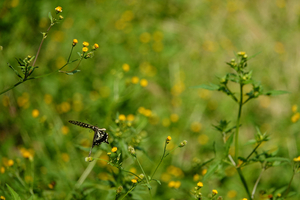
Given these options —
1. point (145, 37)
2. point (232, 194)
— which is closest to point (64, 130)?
point (232, 194)

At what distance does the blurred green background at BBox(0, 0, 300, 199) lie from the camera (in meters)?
3.25

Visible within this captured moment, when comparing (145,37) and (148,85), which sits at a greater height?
(145,37)

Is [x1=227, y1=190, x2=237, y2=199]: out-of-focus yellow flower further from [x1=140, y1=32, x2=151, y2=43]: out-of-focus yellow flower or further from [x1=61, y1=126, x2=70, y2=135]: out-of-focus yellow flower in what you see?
[x1=140, y1=32, x2=151, y2=43]: out-of-focus yellow flower

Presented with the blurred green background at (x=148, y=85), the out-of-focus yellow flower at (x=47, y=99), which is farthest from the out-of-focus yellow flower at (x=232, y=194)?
the out-of-focus yellow flower at (x=47, y=99)

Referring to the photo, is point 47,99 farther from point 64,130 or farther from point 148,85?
point 148,85

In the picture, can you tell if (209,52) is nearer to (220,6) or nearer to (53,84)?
(220,6)

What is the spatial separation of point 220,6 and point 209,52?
157cm

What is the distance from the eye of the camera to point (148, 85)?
501 cm

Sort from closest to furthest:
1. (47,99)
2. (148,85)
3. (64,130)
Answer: (64,130) < (47,99) < (148,85)

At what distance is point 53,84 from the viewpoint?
3.92m

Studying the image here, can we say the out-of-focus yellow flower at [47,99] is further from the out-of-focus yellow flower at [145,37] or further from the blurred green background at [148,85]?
the out-of-focus yellow flower at [145,37]

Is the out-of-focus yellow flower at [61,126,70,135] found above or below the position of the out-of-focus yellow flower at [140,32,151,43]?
below

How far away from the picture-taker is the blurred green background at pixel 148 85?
10.7 feet

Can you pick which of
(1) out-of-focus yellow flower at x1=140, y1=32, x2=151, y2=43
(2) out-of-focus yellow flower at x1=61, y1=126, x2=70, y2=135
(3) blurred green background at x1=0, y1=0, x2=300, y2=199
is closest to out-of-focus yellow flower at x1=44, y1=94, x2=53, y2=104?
(3) blurred green background at x1=0, y1=0, x2=300, y2=199
